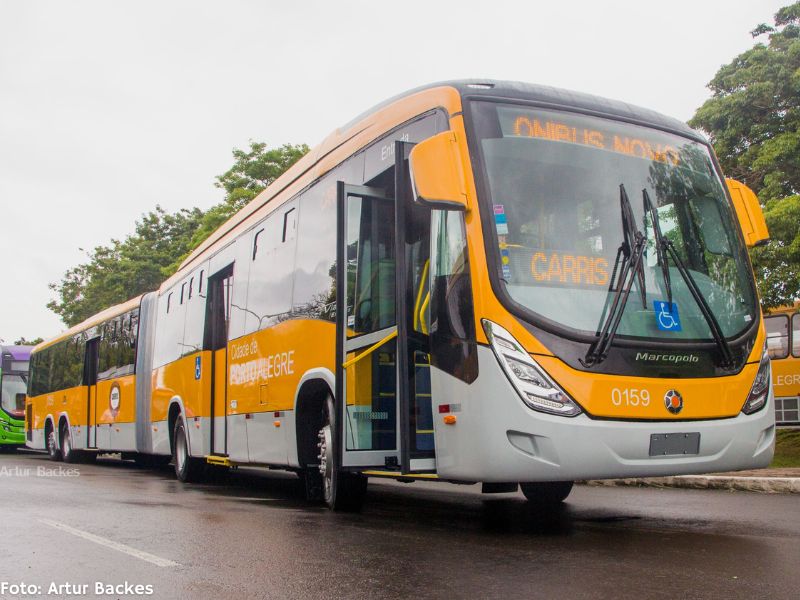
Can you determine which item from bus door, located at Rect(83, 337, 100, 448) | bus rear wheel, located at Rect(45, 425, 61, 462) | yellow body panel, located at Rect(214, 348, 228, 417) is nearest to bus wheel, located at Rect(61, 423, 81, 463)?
bus rear wheel, located at Rect(45, 425, 61, 462)

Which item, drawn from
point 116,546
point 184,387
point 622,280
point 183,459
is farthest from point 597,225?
point 183,459

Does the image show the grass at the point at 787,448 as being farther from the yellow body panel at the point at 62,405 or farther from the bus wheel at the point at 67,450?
the bus wheel at the point at 67,450

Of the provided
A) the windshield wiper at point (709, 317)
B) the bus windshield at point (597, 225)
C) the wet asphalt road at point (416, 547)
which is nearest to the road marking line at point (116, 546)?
the wet asphalt road at point (416, 547)

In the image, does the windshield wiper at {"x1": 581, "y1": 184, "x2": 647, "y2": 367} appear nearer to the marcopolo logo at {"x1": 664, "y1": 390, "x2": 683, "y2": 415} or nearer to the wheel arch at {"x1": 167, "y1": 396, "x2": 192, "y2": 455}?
the marcopolo logo at {"x1": 664, "y1": 390, "x2": 683, "y2": 415}

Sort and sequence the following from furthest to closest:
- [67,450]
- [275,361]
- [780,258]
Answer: [67,450] → [780,258] → [275,361]

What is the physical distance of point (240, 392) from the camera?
1108cm

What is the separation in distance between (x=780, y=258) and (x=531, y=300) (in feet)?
33.4

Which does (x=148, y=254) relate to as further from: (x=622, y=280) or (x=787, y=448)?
(x=622, y=280)

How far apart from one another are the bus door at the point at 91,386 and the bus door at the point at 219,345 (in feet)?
27.0

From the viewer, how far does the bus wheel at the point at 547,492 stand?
9.20 metres

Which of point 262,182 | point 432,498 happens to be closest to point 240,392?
point 432,498

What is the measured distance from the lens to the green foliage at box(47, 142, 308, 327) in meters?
33.8

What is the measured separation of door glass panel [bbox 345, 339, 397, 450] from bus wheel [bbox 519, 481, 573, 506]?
7.60 ft

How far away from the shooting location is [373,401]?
7691 mm
